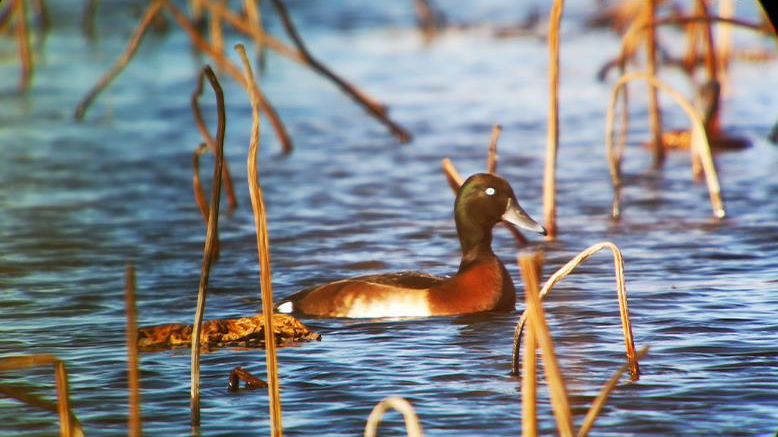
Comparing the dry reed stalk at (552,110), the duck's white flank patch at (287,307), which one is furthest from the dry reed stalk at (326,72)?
the duck's white flank patch at (287,307)

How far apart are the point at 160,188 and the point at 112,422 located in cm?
796

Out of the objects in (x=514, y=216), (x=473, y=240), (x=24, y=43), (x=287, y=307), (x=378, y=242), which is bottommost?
(x=287, y=307)

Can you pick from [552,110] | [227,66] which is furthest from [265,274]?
[227,66]

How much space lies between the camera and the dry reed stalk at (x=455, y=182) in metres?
10.2

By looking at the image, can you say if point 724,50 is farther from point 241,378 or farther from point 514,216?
point 241,378

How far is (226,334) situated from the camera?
810cm

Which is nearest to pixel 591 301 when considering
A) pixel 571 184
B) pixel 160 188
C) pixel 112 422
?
pixel 112 422

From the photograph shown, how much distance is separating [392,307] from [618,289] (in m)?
2.64

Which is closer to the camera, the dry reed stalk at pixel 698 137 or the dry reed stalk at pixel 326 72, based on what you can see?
the dry reed stalk at pixel 698 137

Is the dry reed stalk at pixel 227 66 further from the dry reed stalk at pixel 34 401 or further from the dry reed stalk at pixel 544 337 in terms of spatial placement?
the dry reed stalk at pixel 544 337

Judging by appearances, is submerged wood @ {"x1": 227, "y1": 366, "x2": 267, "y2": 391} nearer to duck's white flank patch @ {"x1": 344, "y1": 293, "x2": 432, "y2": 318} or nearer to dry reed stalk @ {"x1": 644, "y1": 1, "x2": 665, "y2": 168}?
duck's white flank patch @ {"x1": 344, "y1": 293, "x2": 432, "y2": 318}

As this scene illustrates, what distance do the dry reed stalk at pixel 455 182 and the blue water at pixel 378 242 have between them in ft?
0.59

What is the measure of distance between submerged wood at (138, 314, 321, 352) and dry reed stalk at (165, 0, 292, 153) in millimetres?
3457

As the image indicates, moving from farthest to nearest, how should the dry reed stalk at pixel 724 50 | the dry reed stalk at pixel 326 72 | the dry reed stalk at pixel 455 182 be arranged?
the dry reed stalk at pixel 724 50 < the dry reed stalk at pixel 326 72 < the dry reed stalk at pixel 455 182
